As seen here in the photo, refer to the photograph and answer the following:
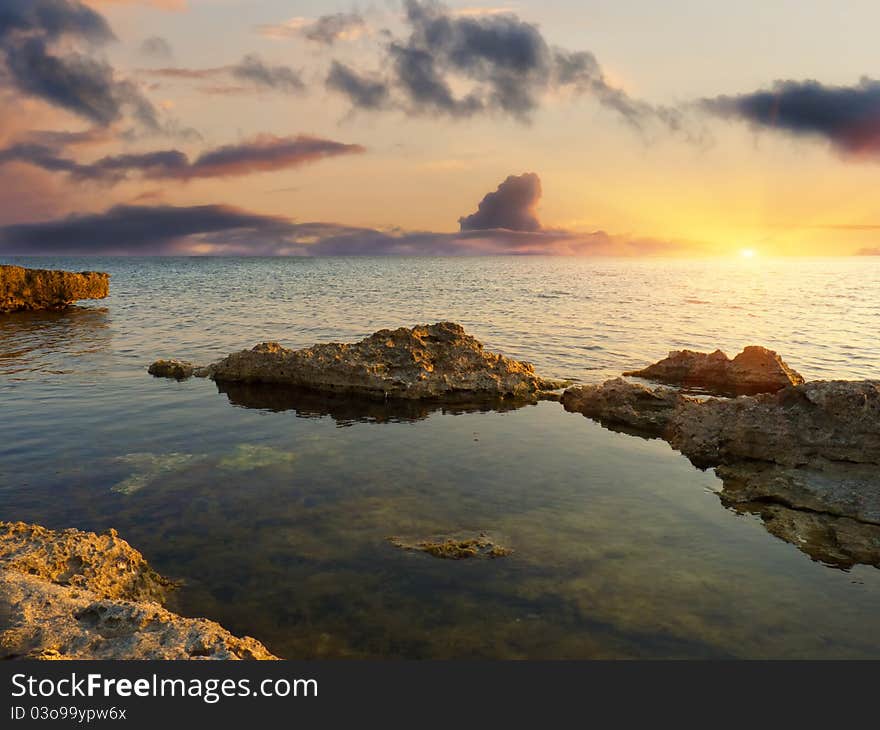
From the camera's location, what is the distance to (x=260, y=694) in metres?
4.71

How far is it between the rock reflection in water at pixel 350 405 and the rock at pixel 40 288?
109 ft

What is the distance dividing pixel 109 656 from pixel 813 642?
7.58 meters

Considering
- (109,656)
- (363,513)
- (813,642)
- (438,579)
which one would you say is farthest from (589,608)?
(109,656)

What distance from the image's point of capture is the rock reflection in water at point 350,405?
16359 millimetres

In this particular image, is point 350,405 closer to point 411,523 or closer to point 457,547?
point 411,523

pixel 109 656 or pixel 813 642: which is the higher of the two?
pixel 109 656

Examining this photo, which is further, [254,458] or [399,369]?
[399,369]

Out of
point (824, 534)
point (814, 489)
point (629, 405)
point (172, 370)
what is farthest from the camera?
point (172, 370)

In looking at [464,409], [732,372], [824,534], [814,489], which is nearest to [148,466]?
[464,409]

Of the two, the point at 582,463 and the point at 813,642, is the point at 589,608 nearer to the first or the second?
the point at 813,642

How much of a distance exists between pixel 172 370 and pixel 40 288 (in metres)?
30.4

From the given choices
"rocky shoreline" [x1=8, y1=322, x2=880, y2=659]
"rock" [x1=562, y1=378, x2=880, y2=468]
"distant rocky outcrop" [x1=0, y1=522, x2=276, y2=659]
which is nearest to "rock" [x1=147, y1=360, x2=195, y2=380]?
"rocky shoreline" [x1=8, y1=322, x2=880, y2=659]

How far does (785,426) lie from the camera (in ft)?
40.8

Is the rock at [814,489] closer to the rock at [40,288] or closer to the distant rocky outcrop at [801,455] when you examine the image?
the distant rocky outcrop at [801,455]
